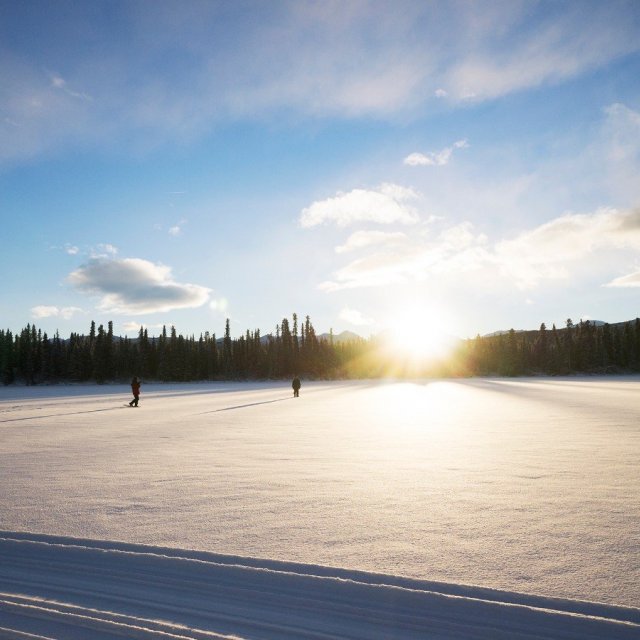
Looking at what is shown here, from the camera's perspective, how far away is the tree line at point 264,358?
93688 mm

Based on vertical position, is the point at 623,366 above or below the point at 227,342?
below

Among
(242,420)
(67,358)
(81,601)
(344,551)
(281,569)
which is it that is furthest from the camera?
(67,358)

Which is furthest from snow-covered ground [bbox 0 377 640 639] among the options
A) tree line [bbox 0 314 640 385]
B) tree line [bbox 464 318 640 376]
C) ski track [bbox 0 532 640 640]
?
tree line [bbox 464 318 640 376]

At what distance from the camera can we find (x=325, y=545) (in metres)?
3.97

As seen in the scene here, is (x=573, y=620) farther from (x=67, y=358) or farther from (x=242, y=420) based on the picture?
(x=67, y=358)

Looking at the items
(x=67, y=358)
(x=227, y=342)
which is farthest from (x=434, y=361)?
(x=67, y=358)

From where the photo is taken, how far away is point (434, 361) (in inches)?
4889

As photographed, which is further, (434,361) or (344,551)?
(434,361)

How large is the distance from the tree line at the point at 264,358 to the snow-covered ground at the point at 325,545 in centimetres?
9124

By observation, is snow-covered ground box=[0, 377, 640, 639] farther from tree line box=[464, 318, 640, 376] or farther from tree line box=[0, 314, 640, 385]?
tree line box=[464, 318, 640, 376]

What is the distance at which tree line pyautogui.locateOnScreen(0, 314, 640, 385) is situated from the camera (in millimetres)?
93688

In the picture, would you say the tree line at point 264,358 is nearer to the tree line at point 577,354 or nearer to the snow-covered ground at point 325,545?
the tree line at point 577,354

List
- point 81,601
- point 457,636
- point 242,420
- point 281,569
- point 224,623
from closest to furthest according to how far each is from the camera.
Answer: point 457,636 → point 224,623 → point 81,601 → point 281,569 → point 242,420

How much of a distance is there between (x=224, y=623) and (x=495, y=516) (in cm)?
317
